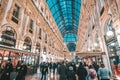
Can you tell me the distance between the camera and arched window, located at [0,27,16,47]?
9.34m

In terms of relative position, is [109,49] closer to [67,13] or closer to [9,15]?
[9,15]

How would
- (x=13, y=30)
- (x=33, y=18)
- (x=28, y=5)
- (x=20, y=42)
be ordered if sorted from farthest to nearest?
(x=33, y=18) → (x=28, y=5) → (x=20, y=42) → (x=13, y=30)

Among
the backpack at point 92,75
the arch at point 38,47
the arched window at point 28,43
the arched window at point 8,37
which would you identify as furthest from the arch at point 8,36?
the backpack at point 92,75

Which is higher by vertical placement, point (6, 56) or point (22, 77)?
point (6, 56)

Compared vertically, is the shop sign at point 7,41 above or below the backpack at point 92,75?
above

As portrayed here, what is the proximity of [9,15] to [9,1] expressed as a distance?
127cm

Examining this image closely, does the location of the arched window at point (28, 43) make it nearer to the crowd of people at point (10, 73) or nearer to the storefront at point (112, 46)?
the crowd of people at point (10, 73)

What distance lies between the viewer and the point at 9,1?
10031mm

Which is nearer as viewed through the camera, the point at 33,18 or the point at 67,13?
the point at 33,18

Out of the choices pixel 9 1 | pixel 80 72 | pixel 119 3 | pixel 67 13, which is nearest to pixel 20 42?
pixel 9 1

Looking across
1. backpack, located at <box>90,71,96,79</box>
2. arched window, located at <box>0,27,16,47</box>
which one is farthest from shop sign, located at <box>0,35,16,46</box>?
backpack, located at <box>90,71,96,79</box>

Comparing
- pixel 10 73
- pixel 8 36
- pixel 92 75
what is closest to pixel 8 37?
pixel 8 36

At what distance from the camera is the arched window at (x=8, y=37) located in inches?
368

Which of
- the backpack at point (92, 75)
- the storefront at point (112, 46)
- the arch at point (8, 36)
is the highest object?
the arch at point (8, 36)
